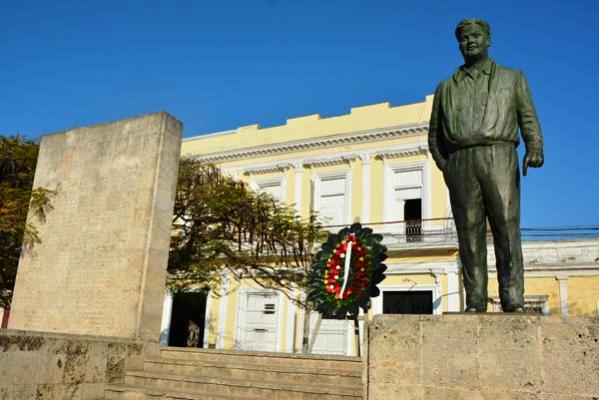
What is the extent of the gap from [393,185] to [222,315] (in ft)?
28.8

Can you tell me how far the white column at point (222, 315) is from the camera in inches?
907

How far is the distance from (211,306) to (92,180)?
14.9m

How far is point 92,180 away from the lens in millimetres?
9797

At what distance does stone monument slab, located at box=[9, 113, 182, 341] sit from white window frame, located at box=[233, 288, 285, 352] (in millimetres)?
13132

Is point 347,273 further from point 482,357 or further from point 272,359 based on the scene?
point 482,357

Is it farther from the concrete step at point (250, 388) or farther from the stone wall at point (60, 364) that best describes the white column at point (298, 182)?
the concrete step at point (250, 388)

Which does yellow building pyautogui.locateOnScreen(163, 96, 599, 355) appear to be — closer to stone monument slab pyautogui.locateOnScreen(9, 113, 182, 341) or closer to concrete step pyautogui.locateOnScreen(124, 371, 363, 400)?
stone monument slab pyautogui.locateOnScreen(9, 113, 182, 341)

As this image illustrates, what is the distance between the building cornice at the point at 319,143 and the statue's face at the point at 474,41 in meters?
16.7

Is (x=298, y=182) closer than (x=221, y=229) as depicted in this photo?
No

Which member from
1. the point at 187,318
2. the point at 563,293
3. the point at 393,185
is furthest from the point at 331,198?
the point at 563,293

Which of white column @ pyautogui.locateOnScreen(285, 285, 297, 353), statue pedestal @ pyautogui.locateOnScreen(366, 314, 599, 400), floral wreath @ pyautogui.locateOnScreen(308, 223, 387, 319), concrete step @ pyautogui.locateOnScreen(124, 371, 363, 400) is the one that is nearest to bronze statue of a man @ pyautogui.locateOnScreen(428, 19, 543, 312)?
statue pedestal @ pyautogui.locateOnScreen(366, 314, 599, 400)

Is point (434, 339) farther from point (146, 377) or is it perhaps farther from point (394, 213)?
point (394, 213)

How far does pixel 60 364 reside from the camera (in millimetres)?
7117

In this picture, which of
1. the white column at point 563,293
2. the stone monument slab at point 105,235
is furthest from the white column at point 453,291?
the stone monument slab at point 105,235
